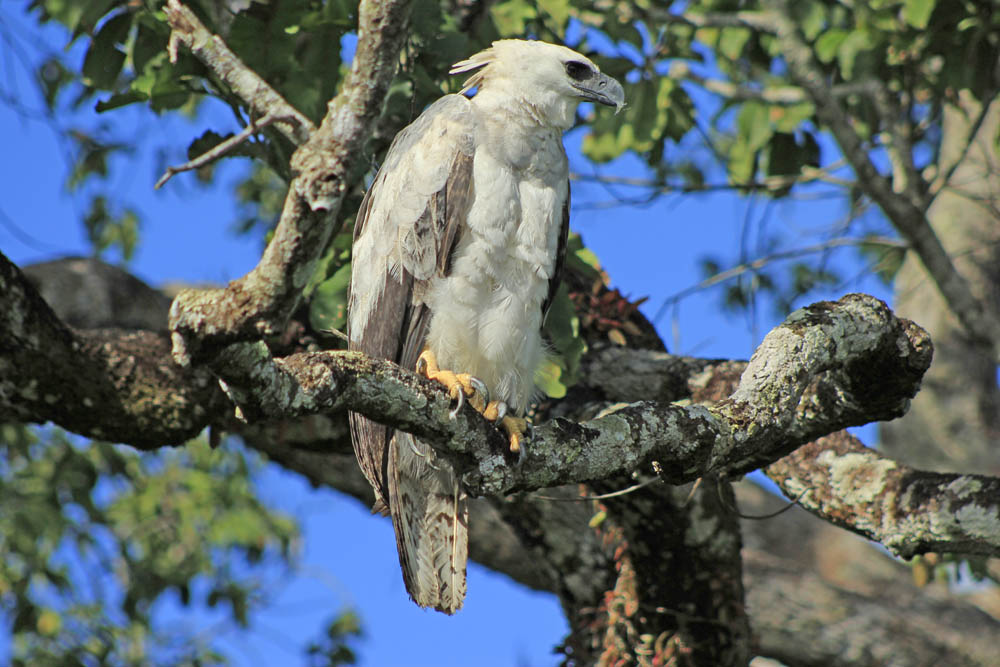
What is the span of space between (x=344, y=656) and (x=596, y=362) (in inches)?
102

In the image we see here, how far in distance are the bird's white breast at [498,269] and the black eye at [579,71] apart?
454 mm

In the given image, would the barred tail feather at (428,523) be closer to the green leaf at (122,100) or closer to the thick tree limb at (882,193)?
the green leaf at (122,100)

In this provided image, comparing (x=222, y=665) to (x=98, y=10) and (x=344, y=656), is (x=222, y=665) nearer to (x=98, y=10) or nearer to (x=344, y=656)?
(x=344, y=656)

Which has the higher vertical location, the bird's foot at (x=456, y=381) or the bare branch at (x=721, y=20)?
the bare branch at (x=721, y=20)

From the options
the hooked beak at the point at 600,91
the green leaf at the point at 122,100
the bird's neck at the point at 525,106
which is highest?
the hooked beak at the point at 600,91

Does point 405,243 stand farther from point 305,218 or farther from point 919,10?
point 919,10

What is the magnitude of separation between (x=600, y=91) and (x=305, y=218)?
1.83 metres

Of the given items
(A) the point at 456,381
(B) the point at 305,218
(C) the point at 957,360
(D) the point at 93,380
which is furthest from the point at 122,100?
(C) the point at 957,360

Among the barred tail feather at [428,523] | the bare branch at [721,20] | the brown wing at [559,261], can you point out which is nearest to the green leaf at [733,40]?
the bare branch at [721,20]

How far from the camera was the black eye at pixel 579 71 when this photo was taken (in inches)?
136

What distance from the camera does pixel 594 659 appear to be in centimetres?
384

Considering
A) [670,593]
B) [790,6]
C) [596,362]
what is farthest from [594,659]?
[790,6]

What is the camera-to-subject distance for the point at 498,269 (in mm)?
3004

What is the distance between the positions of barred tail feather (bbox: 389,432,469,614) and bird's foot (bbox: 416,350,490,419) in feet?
1.00
